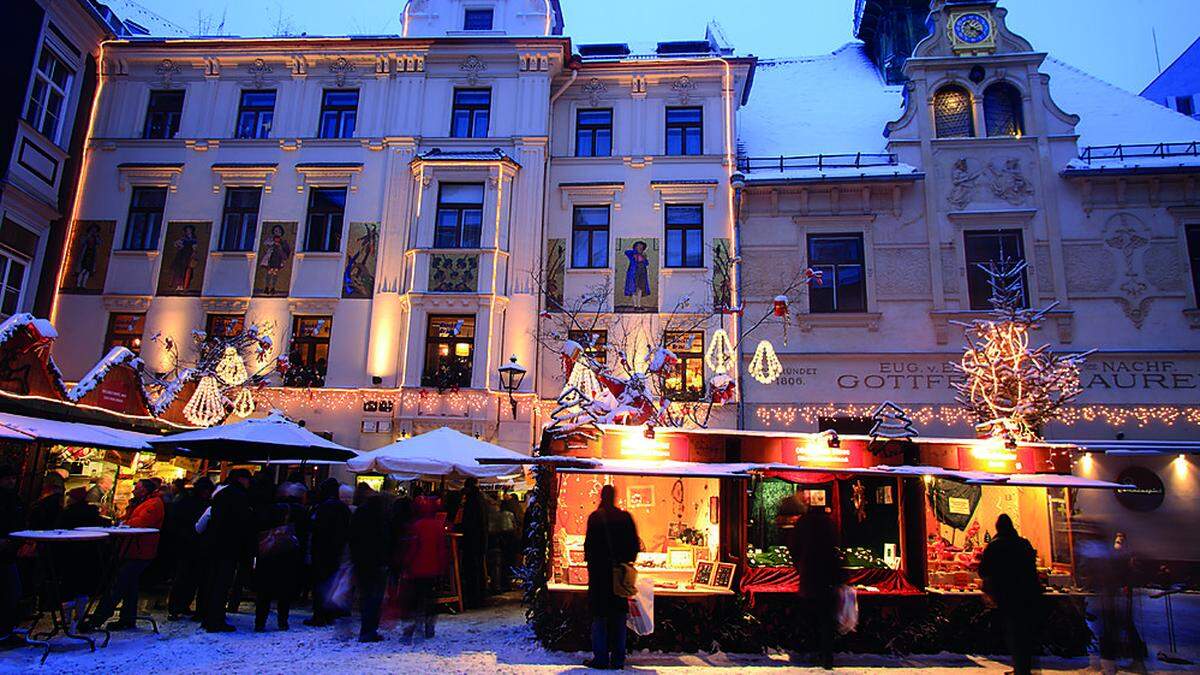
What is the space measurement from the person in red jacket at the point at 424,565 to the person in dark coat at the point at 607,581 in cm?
242

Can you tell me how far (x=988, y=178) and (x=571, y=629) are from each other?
16.7 m

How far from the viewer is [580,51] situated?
23.8m

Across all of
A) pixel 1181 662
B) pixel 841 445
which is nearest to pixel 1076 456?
pixel 1181 662

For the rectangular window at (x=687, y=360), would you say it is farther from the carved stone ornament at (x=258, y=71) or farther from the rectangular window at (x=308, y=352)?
the carved stone ornament at (x=258, y=71)

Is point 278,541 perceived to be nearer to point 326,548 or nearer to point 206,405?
point 326,548

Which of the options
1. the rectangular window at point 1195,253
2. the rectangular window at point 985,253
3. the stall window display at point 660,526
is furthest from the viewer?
the rectangular window at point 985,253

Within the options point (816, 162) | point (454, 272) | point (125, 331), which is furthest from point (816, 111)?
point (125, 331)

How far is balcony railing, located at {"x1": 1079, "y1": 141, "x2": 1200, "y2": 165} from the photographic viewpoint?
1884 centimetres

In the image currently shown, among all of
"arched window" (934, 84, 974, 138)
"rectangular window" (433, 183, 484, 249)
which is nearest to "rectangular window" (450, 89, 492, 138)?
"rectangular window" (433, 183, 484, 249)

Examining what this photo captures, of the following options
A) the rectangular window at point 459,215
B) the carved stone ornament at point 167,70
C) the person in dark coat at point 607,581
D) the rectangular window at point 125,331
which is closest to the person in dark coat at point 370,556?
the person in dark coat at point 607,581

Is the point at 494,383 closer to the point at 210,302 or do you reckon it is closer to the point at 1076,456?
the point at 210,302

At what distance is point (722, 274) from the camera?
19.4 m

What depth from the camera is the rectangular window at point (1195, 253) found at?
18172 mm

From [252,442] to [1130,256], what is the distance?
806 inches
